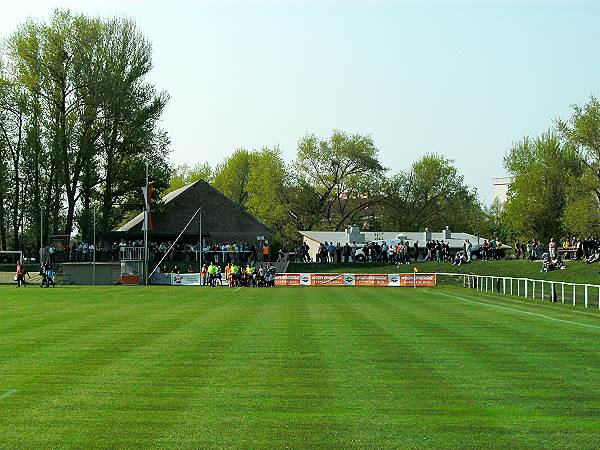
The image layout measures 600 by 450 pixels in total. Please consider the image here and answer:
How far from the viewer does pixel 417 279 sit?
5912 centimetres

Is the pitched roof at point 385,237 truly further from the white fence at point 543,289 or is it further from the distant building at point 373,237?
the white fence at point 543,289

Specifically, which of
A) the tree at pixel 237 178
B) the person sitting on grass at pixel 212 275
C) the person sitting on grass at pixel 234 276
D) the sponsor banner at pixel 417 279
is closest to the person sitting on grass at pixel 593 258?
the sponsor banner at pixel 417 279

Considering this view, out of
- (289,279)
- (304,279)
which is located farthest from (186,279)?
(304,279)

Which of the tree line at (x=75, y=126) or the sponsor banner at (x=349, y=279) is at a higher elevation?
the tree line at (x=75, y=126)

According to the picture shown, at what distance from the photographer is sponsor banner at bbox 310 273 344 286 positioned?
199 feet

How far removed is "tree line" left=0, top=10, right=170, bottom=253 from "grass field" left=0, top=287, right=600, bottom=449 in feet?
157

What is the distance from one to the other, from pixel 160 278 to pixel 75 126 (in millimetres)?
14327

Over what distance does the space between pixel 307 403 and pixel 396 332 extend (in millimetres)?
9631

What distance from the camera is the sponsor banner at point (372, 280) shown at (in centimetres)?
6000

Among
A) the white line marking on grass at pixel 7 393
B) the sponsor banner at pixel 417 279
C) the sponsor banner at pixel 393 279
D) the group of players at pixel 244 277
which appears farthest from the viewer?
the sponsor banner at pixel 393 279

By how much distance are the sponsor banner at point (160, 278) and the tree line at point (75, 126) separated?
408 inches

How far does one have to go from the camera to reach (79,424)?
1016 cm

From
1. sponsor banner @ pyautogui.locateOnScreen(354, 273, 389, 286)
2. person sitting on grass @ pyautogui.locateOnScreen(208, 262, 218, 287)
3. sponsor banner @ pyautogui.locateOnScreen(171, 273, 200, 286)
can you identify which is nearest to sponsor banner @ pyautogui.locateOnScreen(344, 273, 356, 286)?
sponsor banner @ pyautogui.locateOnScreen(354, 273, 389, 286)

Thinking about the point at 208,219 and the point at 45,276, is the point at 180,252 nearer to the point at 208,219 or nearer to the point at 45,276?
the point at 208,219
